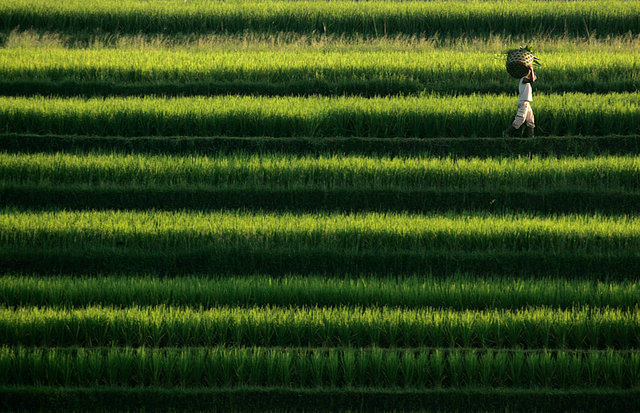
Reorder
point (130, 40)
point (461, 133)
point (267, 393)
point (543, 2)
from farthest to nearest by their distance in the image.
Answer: point (543, 2) → point (130, 40) → point (461, 133) → point (267, 393)

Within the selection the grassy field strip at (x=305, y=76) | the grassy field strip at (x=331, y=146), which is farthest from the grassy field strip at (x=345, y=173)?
the grassy field strip at (x=305, y=76)

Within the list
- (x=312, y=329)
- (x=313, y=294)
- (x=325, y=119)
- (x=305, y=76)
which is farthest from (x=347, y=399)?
(x=305, y=76)

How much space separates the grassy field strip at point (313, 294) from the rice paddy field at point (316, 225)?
0.02m

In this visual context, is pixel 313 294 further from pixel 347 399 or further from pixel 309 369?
A: pixel 347 399

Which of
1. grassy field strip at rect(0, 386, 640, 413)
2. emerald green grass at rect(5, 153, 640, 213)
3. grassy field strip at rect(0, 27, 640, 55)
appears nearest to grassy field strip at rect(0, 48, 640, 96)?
grassy field strip at rect(0, 27, 640, 55)

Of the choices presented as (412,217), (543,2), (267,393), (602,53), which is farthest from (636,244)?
(543,2)

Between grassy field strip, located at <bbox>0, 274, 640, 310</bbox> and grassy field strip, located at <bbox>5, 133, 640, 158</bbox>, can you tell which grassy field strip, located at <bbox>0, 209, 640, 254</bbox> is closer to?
grassy field strip, located at <bbox>0, 274, 640, 310</bbox>

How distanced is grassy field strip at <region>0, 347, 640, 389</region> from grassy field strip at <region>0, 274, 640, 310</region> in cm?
93

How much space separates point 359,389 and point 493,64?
24.2 ft

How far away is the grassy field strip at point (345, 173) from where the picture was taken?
28.6ft

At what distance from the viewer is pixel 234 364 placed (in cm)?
582

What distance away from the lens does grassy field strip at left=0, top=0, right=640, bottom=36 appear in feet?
46.9

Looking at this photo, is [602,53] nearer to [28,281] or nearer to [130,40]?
[130,40]

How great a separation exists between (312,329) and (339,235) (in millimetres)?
1649
